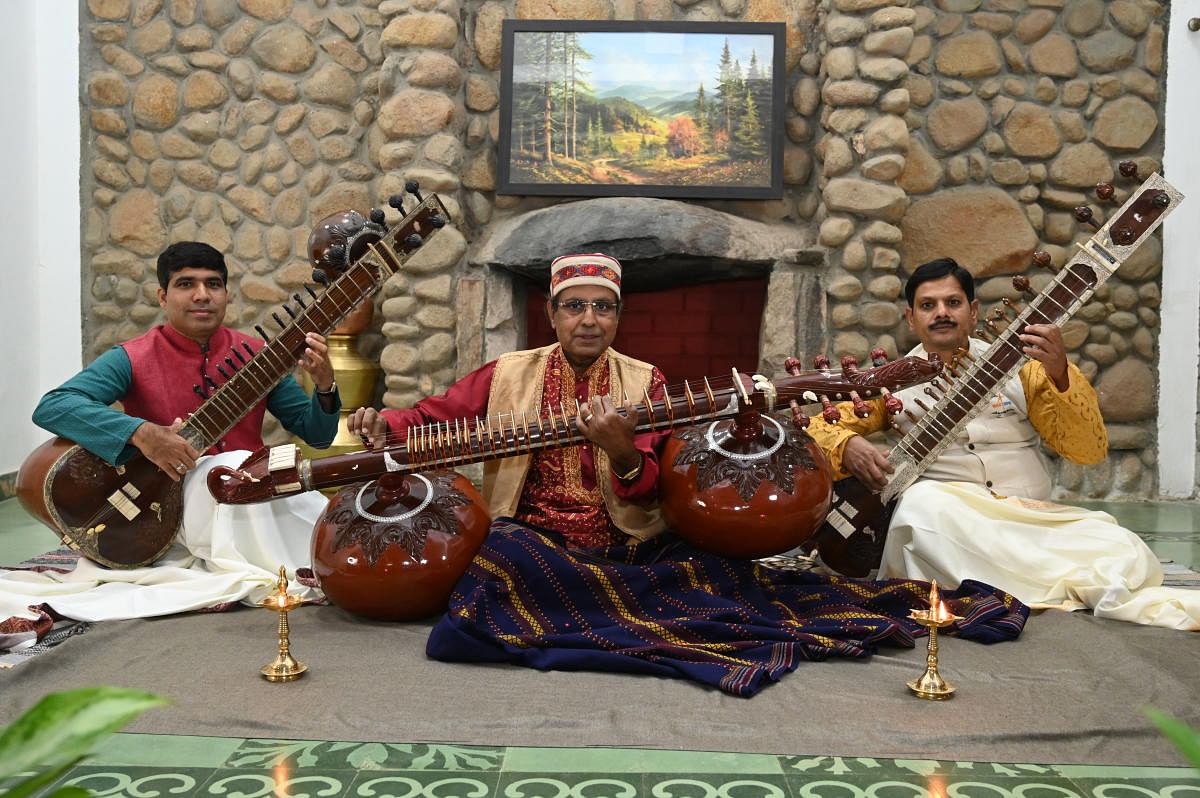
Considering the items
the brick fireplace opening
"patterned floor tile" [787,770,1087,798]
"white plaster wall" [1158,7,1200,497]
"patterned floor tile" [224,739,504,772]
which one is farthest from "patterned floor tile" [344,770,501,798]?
"white plaster wall" [1158,7,1200,497]

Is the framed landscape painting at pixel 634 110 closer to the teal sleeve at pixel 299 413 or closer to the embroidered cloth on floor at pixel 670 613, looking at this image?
the teal sleeve at pixel 299 413

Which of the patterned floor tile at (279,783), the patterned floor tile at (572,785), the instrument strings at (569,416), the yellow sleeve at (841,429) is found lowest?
the patterned floor tile at (279,783)

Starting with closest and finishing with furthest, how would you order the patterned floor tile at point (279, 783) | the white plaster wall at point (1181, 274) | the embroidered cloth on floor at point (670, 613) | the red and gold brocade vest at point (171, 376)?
the patterned floor tile at point (279, 783) → the embroidered cloth on floor at point (670, 613) → the red and gold brocade vest at point (171, 376) → the white plaster wall at point (1181, 274)

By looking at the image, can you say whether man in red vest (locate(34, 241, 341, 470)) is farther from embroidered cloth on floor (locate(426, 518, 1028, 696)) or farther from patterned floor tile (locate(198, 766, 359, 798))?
patterned floor tile (locate(198, 766, 359, 798))

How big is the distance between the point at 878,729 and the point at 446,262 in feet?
12.0

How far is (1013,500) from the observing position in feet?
11.3

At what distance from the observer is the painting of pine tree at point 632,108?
215 inches

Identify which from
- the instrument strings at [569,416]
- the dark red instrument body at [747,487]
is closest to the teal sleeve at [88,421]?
the instrument strings at [569,416]

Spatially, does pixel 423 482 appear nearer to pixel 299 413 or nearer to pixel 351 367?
pixel 299 413

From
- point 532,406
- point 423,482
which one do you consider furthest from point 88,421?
point 532,406

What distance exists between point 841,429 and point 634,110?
8.55ft

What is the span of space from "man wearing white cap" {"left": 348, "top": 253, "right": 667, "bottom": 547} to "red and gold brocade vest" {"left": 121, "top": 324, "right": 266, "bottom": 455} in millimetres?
776

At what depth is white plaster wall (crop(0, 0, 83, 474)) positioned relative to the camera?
18.2ft

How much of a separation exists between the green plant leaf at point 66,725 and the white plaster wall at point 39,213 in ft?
18.5
